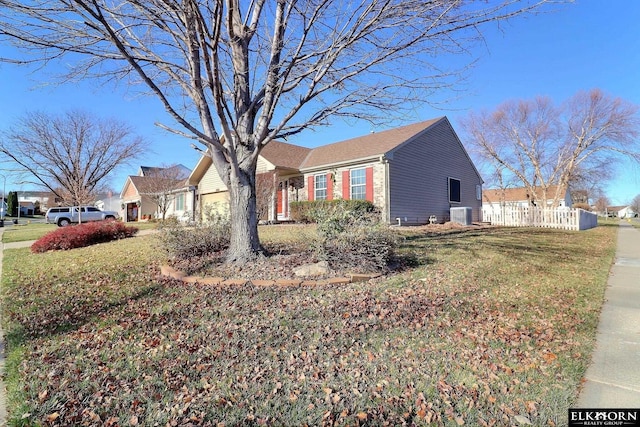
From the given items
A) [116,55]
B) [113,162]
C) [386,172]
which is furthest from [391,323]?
[113,162]

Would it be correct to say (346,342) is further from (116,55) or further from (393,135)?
(393,135)

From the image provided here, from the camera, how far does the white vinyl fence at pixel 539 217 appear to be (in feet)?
57.5

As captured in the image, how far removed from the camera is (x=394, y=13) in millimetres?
5406

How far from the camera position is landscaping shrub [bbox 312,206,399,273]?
597 cm

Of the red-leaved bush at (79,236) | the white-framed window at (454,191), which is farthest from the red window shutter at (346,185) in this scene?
the red-leaved bush at (79,236)

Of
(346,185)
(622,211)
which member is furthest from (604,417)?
(622,211)

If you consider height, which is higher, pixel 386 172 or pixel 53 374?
pixel 386 172

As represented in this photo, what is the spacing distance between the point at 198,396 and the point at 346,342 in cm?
146

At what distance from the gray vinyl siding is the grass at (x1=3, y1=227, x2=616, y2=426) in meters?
9.83

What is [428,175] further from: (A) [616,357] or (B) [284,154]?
(A) [616,357]

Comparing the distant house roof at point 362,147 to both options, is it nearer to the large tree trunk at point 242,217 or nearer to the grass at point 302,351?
the large tree trunk at point 242,217

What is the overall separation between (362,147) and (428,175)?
3.68 metres

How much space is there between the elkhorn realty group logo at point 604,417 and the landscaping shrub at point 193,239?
6713 mm

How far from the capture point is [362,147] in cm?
1761
